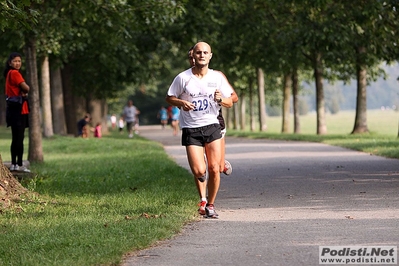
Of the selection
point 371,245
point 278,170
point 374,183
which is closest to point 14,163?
point 278,170

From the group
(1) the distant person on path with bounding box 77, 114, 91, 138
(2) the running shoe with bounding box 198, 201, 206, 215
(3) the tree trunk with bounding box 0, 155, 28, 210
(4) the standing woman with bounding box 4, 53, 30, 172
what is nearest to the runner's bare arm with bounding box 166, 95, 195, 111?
(2) the running shoe with bounding box 198, 201, 206, 215

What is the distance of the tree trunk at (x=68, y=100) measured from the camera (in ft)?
137

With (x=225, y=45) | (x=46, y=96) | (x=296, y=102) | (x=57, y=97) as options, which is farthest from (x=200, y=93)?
(x=296, y=102)

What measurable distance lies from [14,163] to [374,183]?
6079mm

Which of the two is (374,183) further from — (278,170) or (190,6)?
(190,6)

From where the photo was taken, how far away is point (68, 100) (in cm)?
4203

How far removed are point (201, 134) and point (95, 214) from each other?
1.50 meters

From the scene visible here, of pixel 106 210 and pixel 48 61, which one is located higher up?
pixel 48 61

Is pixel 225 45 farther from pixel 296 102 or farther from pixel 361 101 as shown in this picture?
pixel 296 102

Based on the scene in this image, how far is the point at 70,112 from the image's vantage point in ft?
142

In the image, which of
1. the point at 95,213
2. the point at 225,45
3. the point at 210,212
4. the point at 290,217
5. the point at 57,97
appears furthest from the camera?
the point at 225,45

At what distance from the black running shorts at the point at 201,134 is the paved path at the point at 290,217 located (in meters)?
0.88

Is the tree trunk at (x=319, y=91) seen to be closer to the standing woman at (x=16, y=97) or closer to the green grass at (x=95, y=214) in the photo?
the green grass at (x=95, y=214)

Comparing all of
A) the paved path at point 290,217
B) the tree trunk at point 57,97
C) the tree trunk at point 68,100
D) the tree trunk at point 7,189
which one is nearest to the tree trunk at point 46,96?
the tree trunk at point 57,97
